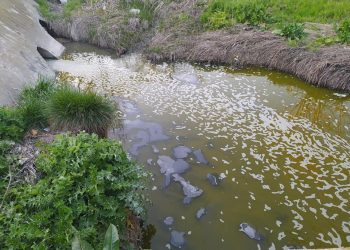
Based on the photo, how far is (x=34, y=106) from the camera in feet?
17.0

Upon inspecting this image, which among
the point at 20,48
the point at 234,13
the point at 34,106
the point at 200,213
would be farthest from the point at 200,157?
the point at 234,13

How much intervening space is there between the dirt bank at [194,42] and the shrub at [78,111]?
187 inches

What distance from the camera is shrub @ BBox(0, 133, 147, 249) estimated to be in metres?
2.98

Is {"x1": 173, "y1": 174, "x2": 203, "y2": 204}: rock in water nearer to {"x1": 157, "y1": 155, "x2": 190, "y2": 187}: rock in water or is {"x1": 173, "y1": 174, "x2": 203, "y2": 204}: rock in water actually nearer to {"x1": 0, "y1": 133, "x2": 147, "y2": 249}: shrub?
{"x1": 157, "y1": 155, "x2": 190, "y2": 187}: rock in water

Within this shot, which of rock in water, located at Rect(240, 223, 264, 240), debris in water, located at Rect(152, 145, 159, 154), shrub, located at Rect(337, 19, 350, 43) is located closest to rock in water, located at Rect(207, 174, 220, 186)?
rock in water, located at Rect(240, 223, 264, 240)

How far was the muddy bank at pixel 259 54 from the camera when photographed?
802cm

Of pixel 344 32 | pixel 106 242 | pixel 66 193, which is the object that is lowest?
pixel 344 32

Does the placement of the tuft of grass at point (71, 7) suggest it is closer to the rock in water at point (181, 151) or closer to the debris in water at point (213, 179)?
the rock in water at point (181, 151)

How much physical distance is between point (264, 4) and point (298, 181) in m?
7.61

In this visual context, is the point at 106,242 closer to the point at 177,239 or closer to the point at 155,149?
the point at 177,239

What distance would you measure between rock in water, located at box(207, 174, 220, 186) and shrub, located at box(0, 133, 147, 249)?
156 cm

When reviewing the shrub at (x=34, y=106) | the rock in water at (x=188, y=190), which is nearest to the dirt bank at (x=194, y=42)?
the shrub at (x=34, y=106)

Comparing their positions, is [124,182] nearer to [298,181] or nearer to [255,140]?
[298,181]

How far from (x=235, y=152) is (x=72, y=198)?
3.03 metres
